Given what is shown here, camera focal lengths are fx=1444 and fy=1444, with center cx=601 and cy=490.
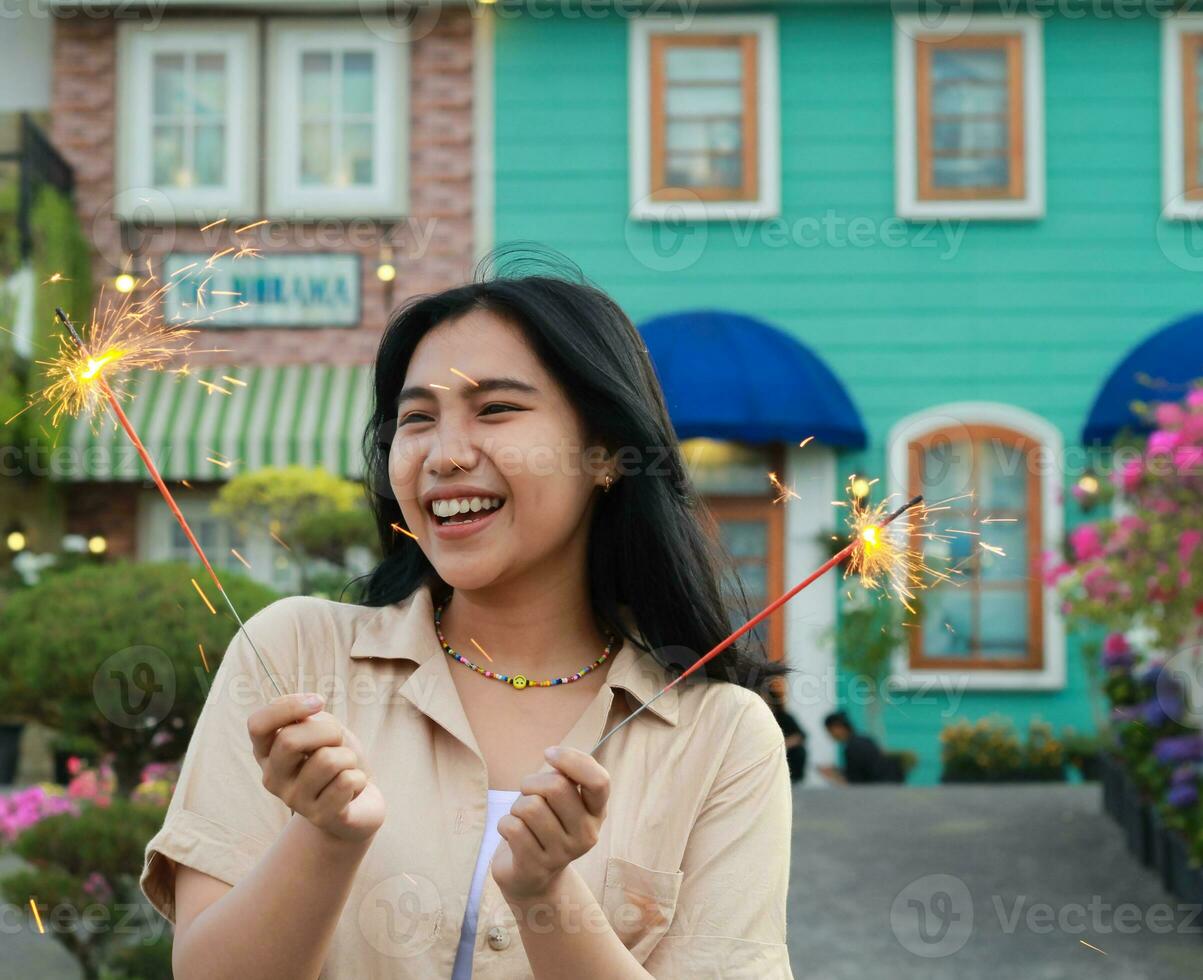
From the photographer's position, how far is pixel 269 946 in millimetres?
1540

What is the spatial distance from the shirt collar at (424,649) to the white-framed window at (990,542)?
770cm

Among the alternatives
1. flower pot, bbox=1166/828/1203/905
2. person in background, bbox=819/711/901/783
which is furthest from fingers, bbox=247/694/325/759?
person in background, bbox=819/711/901/783

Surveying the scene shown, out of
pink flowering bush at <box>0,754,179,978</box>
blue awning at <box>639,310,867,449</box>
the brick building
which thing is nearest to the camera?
pink flowering bush at <box>0,754,179,978</box>

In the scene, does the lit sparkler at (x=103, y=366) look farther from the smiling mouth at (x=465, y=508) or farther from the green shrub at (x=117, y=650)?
the green shrub at (x=117, y=650)

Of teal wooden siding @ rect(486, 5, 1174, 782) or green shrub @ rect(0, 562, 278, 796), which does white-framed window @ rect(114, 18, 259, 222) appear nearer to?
teal wooden siding @ rect(486, 5, 1174, 782)

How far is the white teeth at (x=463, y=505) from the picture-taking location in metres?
1.76

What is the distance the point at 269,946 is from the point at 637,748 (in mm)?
503

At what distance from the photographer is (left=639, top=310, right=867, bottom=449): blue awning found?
8742mm

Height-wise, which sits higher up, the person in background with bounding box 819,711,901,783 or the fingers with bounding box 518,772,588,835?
the fingers with bounding box 518,772,588,835

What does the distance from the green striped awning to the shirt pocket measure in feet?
24.9

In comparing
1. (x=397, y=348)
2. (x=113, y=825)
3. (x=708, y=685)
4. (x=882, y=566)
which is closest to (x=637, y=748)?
(x=708, y=685)

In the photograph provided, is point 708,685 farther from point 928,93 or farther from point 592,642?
point 928,93

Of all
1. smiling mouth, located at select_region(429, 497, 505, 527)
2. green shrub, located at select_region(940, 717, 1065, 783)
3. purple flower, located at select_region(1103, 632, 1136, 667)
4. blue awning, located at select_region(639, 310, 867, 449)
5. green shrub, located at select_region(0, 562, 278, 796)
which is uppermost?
blue awning, located at select_region(639, 310, 867, 449)

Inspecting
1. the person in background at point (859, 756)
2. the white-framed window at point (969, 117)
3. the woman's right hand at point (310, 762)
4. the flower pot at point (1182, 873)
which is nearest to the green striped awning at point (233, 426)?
the person in background at point (859, 756)
